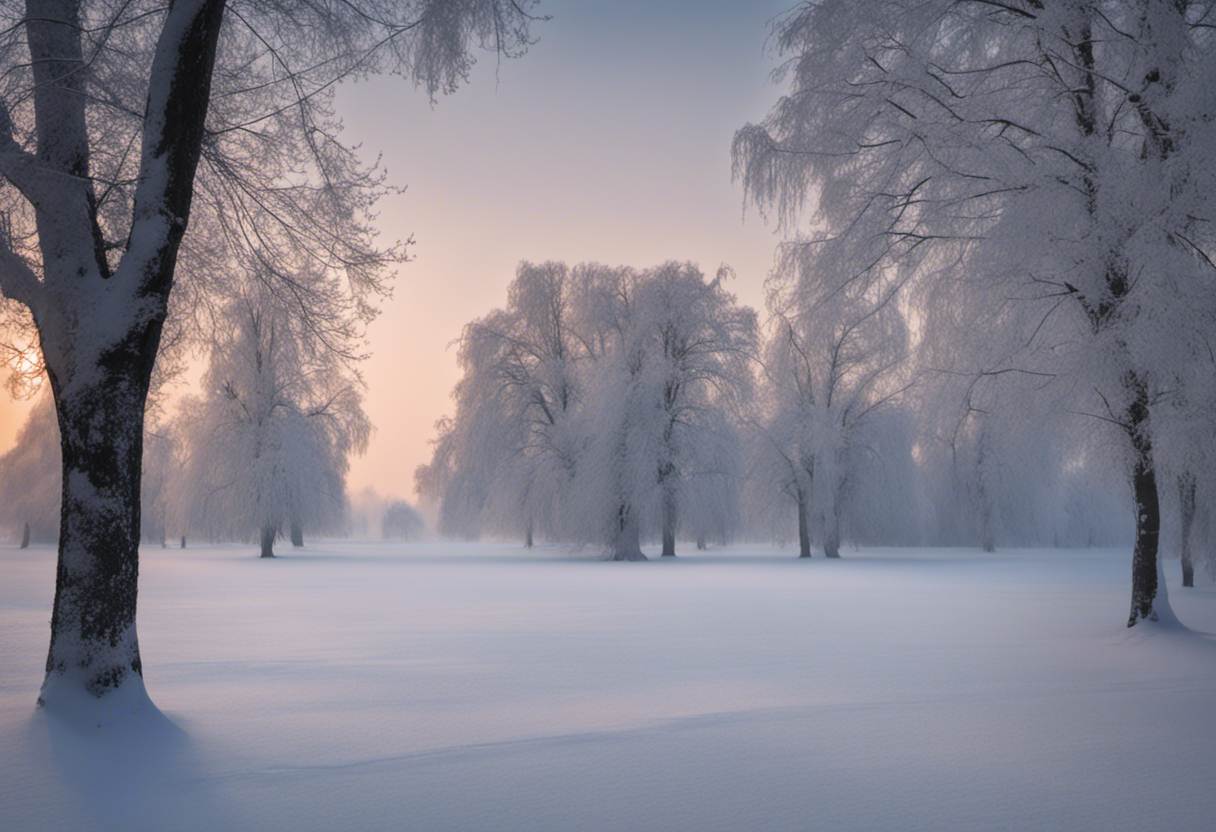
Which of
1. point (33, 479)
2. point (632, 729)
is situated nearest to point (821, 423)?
point (632, 729)

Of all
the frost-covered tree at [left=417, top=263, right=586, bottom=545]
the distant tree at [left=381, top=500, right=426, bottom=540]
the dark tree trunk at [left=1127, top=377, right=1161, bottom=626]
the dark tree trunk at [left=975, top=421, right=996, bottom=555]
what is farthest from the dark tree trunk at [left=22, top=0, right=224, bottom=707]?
the distant tree at [left=381, top=500, right=426, bottom=540]

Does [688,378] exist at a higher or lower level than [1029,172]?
higher

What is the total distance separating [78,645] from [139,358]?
5.48 feet

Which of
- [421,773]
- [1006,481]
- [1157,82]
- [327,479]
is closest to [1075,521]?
[1006,481]

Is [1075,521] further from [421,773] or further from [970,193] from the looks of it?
[421,773]

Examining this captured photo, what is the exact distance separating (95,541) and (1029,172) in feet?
26.0

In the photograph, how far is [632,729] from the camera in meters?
Answer: 4.46

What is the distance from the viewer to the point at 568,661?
21.9 feet

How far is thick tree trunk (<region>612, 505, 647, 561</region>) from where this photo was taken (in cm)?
2519

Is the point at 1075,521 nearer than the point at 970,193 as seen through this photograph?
No

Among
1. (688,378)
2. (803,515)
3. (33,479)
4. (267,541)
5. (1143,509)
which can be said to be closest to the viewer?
(1143,509)

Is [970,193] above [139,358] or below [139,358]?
above

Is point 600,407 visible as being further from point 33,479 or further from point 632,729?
point 33,479

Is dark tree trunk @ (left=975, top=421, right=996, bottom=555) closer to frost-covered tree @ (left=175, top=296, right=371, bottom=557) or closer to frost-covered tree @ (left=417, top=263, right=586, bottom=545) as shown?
frost-covered tree @ (left=417, top=263, right=586, bottom=545)
